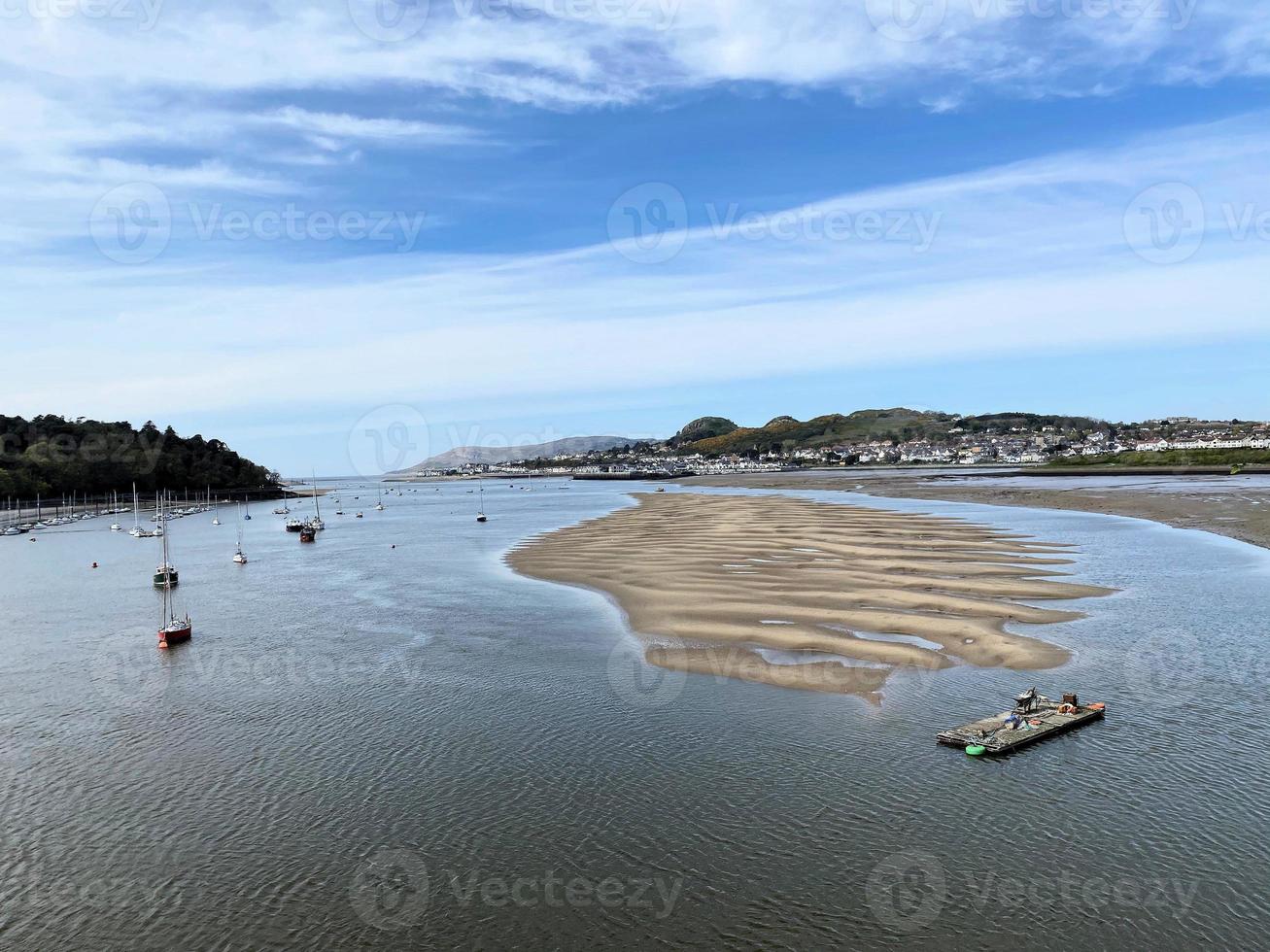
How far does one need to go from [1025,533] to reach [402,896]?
203ft

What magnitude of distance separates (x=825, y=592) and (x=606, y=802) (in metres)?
24.7

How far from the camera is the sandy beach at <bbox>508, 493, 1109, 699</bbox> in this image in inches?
1163

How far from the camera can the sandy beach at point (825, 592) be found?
2955cm

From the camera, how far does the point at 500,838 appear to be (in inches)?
678
